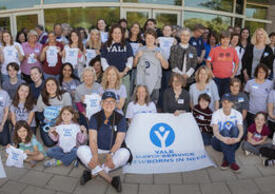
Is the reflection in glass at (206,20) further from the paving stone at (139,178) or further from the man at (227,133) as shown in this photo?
the paving stone at (139,178)

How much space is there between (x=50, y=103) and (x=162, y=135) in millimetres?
2124

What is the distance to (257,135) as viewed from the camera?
4.64 metres

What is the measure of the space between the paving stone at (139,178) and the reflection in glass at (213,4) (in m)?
8.29

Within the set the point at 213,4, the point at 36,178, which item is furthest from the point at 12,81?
the point at 213,4

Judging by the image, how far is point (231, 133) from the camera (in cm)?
435

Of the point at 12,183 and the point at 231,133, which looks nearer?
the point at 12,183

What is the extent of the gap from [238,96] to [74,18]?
276 inches

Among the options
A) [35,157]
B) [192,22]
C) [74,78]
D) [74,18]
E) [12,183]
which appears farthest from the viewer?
[192,22]

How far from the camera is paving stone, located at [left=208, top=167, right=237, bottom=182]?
3.88 metres

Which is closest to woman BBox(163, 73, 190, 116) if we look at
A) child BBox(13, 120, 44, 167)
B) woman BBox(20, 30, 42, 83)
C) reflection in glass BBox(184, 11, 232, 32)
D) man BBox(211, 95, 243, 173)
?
man BBox(211, 95, 243, 173)

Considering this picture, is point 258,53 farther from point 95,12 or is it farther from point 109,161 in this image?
point 95,12

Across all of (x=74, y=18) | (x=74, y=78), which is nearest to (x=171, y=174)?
(x=74, y=78)

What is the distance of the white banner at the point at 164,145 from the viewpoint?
13.5 ft

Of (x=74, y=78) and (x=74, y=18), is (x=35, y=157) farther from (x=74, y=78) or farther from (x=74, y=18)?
(x=74, y=18)
